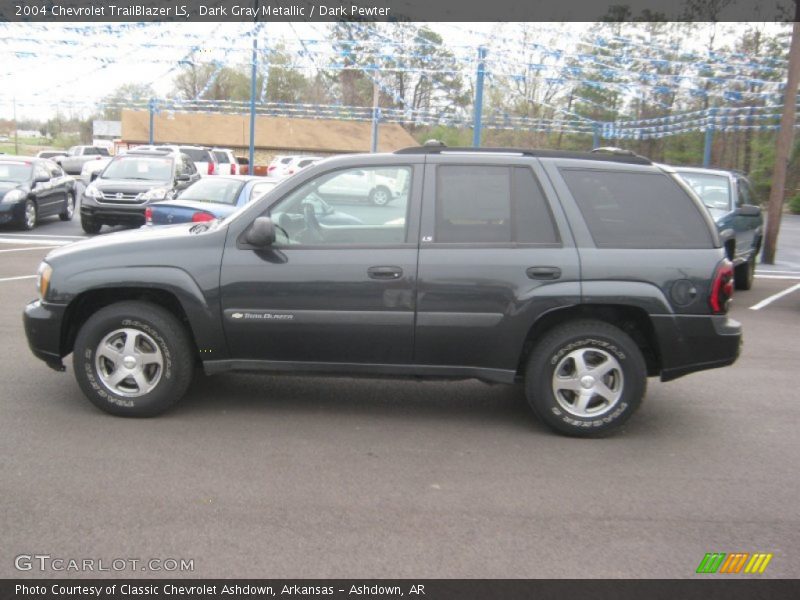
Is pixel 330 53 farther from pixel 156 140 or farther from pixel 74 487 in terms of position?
pixel 156 140

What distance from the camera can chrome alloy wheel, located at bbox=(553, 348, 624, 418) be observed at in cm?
512

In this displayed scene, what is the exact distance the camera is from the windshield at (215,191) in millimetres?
11956

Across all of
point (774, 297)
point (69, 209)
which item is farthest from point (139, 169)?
point (774, 297)

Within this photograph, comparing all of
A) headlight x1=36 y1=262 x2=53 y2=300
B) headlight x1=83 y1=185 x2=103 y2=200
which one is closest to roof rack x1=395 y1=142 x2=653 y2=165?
headlight x1=36 y1=262 x2=53 y2=300

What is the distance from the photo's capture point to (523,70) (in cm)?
2366

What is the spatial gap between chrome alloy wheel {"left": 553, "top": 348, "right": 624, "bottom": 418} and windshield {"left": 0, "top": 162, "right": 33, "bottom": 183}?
1535cm

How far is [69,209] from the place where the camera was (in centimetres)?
1936

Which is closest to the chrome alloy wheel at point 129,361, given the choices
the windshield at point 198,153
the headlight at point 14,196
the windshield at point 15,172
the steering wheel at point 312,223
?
the steering wheel at point 312,223

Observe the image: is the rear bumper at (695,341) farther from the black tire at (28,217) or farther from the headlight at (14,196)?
the black tire at (28,217)

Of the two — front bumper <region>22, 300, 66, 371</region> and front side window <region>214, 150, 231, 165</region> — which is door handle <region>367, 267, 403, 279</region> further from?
front side window <region>214, 150, 231, 165</region>

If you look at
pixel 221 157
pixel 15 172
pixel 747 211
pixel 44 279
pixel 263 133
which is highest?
pixel 263 133

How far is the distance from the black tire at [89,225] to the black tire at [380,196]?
12.9 metres

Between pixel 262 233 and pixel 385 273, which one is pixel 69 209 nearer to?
pixel 262 233

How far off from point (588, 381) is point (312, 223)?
211 cm
